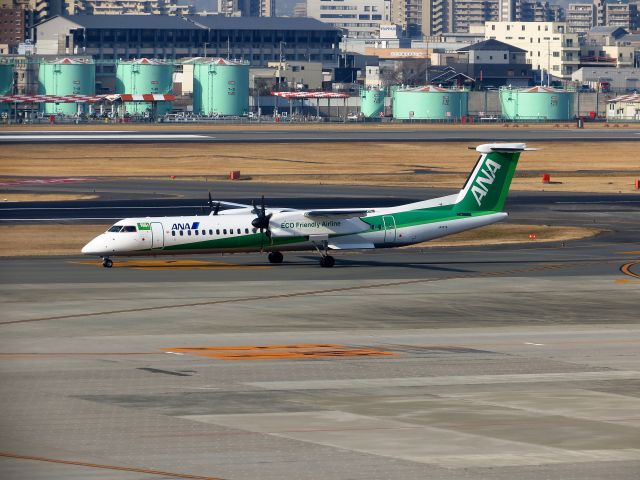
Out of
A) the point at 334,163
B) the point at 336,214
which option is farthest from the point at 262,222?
the point at 334,163

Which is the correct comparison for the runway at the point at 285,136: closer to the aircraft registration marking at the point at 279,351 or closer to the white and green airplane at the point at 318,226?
the white and green airplane at the point at 318,226

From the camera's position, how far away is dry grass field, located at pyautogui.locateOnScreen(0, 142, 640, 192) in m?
122

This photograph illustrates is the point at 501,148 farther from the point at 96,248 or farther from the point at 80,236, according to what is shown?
the point at 80,236

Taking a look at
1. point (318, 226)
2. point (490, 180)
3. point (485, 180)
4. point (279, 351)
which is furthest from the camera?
point (490, 180)

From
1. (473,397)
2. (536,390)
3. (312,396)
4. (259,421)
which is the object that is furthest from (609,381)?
(259,421)

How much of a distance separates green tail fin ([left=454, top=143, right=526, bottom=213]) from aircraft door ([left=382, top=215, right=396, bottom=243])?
3754mm

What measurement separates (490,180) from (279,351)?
2937cm

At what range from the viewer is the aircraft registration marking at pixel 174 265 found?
67000 millimetres

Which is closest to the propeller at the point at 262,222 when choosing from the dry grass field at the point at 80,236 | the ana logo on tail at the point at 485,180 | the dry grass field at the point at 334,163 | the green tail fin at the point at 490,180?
the green tail fin at the point at 490,180

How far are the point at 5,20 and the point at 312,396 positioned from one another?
17.3 metres

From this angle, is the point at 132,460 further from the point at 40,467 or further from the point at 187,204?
the point at 187,204

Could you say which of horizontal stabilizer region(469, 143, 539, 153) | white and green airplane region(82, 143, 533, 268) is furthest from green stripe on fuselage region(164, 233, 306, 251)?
horizontal stabilizer region(469, 143, 539, 153)

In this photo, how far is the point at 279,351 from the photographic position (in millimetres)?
42781

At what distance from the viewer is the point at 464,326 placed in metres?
49.3
